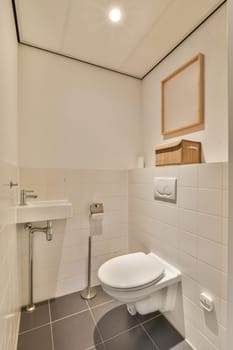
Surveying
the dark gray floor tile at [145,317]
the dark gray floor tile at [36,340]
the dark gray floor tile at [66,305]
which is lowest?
the dark gray floor tile at [36,340]

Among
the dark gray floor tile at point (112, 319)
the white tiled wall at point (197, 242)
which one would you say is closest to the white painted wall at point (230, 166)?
the white tiled wall at point (197, 242)

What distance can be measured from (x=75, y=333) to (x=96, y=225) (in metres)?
0.82

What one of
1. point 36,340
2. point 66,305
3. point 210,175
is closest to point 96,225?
point 66,305

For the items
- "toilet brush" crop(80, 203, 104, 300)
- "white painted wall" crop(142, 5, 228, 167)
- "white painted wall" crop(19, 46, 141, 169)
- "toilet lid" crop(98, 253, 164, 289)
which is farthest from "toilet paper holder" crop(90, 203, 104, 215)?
"white painted wall" crop(142, 5, 228, 167)

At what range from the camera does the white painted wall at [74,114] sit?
1.54m

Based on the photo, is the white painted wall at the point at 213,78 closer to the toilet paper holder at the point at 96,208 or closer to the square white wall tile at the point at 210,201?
the square white wall tile at the point at 210,201

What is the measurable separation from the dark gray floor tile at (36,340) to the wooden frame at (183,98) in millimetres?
1847

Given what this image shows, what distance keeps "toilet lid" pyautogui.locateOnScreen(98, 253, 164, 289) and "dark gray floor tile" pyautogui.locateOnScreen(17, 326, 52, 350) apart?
23.5 inches

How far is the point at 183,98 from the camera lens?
146cm

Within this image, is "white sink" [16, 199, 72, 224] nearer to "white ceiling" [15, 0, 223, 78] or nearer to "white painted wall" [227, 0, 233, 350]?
"white painted wall" [227, 0, 233, 350]

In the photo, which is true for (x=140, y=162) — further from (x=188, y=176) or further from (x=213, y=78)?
(x=213, y=78)

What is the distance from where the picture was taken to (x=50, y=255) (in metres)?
1.62

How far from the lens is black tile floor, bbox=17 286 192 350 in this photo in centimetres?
121

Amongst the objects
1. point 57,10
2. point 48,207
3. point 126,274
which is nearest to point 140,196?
point 126,274
